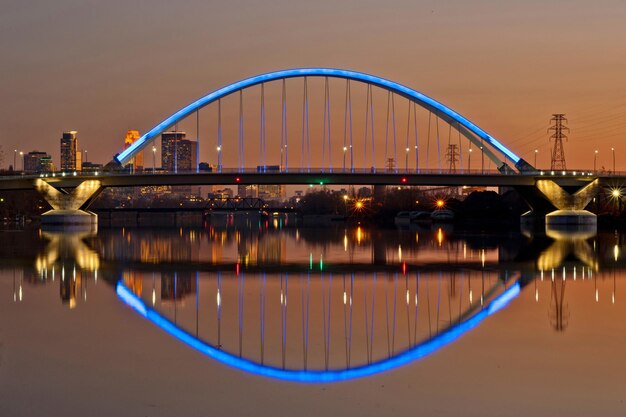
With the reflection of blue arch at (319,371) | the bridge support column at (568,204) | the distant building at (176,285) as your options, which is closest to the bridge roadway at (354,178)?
the bridge support column at (568,204)

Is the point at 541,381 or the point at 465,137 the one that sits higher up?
the point at 465,137

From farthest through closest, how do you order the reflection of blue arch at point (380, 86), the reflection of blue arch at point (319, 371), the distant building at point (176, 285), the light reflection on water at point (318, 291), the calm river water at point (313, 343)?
the reflection of blue arch at point (380, 86), the distant building at point (176, 285), the light reflection on water at point (318, 291), the reflection of blue arch at point (319, 371), the calm river water at point (313, 343)

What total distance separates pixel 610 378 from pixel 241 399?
16.8ft

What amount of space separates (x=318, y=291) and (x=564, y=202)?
231 ft

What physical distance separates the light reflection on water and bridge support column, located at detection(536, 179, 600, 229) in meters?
44.1

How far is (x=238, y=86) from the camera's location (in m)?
89.5

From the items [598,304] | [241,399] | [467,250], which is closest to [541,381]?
[241,399]

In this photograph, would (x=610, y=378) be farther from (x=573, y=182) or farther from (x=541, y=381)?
(x=573, y=182)

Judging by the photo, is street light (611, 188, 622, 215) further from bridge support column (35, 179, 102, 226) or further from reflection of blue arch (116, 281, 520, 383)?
reflection of blue arch (116, 281, 520, 383)

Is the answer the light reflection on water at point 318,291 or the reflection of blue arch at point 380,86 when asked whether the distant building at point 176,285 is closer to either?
the light reflection on water at point 318,291

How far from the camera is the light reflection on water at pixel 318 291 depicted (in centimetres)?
1488

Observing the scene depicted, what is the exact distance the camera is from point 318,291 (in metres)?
24.1

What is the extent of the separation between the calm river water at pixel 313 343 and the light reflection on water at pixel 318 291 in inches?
2.8

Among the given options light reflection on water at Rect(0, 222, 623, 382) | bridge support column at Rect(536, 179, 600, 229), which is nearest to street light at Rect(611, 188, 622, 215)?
bridge support column at Rect(536, 179, 600, 229)
